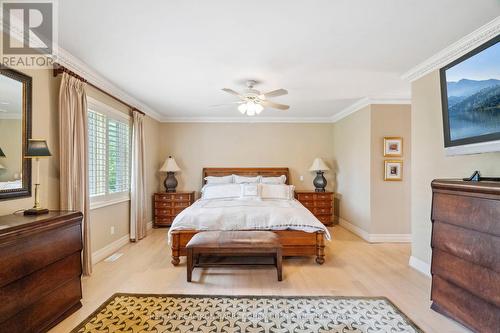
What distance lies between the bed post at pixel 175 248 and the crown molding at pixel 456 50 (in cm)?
398

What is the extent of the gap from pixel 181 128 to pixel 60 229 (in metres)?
4.40

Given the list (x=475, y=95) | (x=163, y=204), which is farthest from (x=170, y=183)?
(x=475, y=95)

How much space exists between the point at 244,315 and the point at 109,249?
2768 millimetres

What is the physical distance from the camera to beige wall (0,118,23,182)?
2223 mm

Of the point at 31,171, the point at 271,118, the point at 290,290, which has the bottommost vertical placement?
the point at 290,290

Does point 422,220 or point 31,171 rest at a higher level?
point 31,171

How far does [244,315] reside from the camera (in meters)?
2.36

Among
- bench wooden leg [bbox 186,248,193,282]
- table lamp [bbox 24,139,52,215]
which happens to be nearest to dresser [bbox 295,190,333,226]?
bench wooden leg [bbox 186,248,193,282]

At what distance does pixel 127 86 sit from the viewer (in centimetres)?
407

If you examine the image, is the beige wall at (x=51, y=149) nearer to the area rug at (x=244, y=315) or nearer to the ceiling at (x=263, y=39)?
the ceiling at (x=263, y=39)

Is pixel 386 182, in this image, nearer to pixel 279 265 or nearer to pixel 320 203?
pixel 320 203

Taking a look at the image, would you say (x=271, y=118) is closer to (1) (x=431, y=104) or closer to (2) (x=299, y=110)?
(2) (x=299, y=110)

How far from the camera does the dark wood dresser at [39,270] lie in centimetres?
178

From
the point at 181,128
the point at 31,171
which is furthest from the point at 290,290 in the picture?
the point at 181,128
